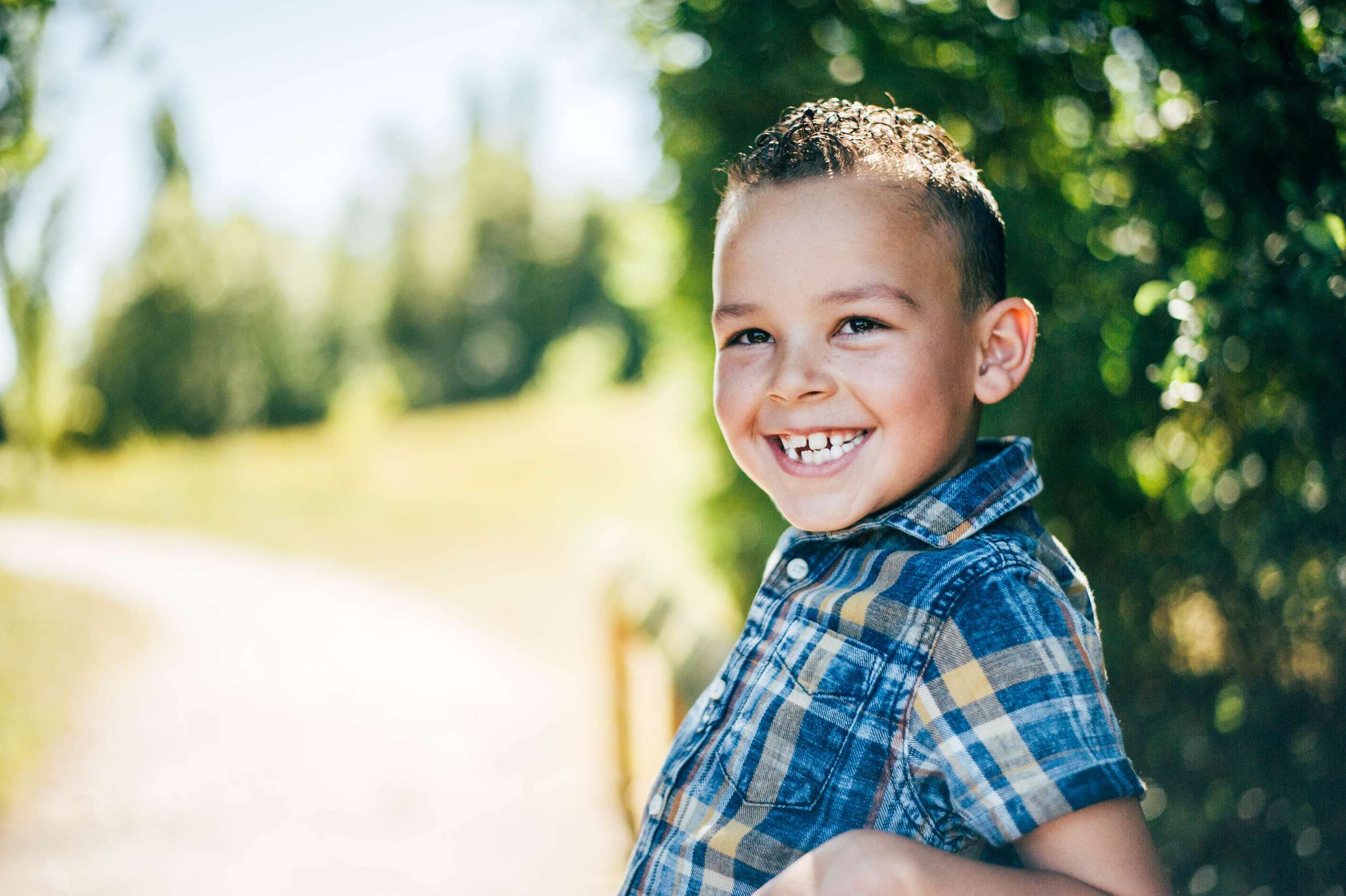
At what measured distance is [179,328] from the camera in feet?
51.0

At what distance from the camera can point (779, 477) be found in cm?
135

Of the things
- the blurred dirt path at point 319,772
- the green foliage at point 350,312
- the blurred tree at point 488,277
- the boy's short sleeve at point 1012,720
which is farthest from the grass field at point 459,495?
the blurred tree at point 488,277

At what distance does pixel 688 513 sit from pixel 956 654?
3.62 m

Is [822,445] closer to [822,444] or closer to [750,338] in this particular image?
[822,444]

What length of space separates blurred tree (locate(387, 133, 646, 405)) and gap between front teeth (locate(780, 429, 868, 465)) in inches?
998

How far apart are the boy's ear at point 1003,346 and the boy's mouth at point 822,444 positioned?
203 mm

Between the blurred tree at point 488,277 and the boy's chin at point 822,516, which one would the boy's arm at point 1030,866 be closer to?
the boy's chin at point 822,516

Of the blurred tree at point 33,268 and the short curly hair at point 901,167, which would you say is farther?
the blurred tree at point 33,268

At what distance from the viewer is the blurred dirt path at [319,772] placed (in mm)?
3684

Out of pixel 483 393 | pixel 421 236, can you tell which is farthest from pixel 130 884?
pixel 421 236

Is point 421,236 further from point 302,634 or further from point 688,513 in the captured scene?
point 688,513

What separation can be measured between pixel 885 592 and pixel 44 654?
280 inches

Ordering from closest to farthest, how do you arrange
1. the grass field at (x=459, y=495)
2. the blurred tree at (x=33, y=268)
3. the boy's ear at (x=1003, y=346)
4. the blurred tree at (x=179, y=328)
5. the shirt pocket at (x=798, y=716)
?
1. the shirt pocket at (x=798, y=716)
2. the boy's ear at (x=1003, y=346)
3. the blurred tree at (x=33, y=268)
4. the grass field at (x=459, y=495)
5. the blurred tree at (x=179, y=328)

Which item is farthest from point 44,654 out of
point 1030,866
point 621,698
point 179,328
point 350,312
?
point 350,312
